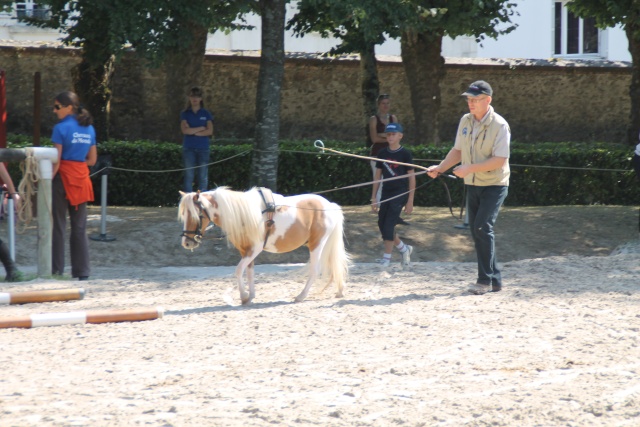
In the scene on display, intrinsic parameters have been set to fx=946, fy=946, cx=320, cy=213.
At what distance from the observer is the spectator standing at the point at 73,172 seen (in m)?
9.56

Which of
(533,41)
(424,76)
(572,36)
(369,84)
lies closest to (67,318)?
(369,84)

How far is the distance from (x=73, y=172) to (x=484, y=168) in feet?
13.6

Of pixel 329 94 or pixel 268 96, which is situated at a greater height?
pixel 329 94

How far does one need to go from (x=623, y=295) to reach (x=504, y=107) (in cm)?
1656

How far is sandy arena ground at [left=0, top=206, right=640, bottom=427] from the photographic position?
5301mm

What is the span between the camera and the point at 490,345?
6.81 m

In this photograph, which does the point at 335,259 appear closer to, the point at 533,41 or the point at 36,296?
the point at 36,296

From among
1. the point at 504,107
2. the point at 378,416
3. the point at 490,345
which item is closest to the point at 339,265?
the point at 490,345

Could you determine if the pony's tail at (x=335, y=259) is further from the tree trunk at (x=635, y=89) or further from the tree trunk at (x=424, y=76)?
the tree trunk at (x=635, y=89)

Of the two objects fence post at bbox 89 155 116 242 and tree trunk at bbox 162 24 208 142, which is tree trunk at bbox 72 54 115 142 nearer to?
tree trunk at bbox 162 24 208 142

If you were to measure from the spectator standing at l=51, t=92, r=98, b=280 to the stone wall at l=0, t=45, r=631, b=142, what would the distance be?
969 cm

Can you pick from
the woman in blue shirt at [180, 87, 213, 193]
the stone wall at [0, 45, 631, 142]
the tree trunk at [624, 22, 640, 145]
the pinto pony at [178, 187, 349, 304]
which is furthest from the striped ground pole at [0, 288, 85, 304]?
the tree trunk at [624, 22, 640, 145]

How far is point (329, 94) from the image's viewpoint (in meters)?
23.5

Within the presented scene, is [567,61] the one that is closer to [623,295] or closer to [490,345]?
[623,295]
